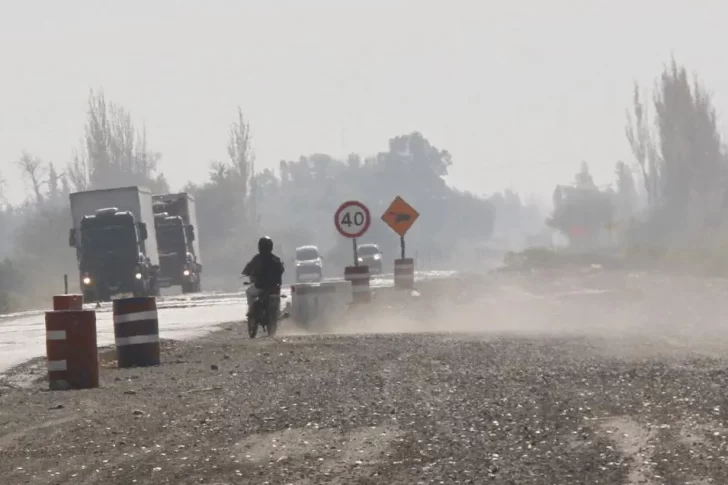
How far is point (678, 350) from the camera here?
16.9 m

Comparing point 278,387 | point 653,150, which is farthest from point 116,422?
point 653,150

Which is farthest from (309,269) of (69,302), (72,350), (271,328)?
(72,350)

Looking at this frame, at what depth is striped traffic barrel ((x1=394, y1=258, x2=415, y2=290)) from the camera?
3741cm

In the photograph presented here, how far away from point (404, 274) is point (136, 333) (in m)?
20.4

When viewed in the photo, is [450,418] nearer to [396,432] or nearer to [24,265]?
[396,432]

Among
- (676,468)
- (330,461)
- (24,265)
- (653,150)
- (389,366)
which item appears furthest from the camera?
(653,150)

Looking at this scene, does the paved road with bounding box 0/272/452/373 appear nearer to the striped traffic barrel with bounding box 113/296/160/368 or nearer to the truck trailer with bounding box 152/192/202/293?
the striped traffic barrel with bounding box 113/296/160/368

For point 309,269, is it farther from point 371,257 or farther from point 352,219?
point 352,219

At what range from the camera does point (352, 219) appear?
94.7ft

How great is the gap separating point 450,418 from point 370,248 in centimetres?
7501

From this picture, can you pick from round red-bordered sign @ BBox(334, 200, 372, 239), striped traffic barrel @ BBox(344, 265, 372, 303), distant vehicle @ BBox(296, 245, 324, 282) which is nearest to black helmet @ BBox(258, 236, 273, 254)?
round red-bordered sign @ BBox(334, 200, 372, 239)

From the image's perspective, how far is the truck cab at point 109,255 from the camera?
162 ft

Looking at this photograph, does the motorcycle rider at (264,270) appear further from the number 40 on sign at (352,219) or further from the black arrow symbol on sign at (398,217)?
the black arrow symbol on sign at (398,217)

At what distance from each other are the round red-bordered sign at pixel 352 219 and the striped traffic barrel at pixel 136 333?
11.3 m
